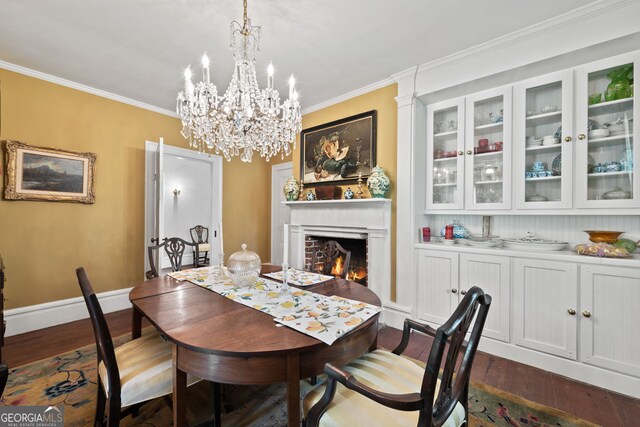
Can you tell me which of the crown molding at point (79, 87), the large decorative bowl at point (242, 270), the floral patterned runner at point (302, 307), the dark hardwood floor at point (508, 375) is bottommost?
the dark hardwood floor at point (508, 375)

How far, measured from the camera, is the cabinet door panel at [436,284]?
2.62 meters

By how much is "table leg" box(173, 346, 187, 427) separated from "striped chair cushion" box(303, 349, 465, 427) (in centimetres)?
53

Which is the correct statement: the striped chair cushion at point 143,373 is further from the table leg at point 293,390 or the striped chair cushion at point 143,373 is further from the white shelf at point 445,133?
the white shelf at point 445,133

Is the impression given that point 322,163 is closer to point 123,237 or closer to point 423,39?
point 423,39

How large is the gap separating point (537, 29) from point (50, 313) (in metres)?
5.36

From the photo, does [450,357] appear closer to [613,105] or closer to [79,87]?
[613,105]

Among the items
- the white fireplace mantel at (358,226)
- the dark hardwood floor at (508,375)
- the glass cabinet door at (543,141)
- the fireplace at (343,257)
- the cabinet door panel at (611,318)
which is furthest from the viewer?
Result: the fireplace at (343,257)

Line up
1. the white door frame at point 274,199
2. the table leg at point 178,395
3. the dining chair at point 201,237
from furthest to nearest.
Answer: the white door frame at point 274,199, the dining chair at point 201,237, the table leg at point 178,395

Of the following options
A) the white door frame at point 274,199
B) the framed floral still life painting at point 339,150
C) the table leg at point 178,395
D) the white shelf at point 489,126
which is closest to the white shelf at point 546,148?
the white shelf at point 489,126

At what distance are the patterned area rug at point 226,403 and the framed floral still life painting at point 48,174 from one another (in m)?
1.76

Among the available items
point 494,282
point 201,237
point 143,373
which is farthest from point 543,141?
point 201,237

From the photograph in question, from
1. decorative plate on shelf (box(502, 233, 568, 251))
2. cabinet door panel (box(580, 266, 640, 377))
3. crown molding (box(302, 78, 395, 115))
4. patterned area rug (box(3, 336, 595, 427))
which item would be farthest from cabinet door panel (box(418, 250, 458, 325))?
crown molding (box(302, 78, 395, 115))

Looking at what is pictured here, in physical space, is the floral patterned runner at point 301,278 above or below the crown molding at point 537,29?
below

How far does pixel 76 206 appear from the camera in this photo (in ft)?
10.2
